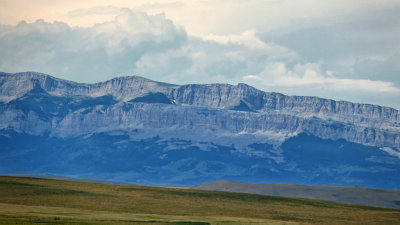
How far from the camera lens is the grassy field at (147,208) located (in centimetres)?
12850

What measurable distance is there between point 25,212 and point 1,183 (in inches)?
2423

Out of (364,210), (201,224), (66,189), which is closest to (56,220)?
(201,224)

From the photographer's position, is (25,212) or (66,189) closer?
(25,212)

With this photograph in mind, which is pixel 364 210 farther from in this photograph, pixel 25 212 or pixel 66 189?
pixel 25 212

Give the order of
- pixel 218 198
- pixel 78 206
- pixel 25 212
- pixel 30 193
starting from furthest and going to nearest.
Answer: pixel 218 198 → pixel 30 193 → pixel 78 206 → pixel 25 212

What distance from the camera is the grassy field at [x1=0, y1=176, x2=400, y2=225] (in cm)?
12850

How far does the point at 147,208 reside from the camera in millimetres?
161125

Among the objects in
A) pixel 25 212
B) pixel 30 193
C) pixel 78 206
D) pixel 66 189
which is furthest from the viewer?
pixel 66 189

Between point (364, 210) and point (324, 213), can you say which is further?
point (364, 210)

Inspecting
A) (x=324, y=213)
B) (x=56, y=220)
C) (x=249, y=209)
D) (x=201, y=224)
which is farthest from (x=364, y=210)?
(x=56, y=220)

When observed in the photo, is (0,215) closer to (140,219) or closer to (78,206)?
(140,219)

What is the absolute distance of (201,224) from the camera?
13000 cm

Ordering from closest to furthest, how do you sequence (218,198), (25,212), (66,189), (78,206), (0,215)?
(0,215) < (25,212) < (78,206) < (66,189) < (218,198)

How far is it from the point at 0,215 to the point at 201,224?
3545 cm
